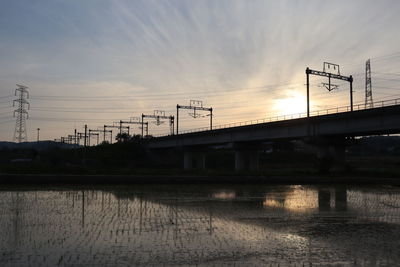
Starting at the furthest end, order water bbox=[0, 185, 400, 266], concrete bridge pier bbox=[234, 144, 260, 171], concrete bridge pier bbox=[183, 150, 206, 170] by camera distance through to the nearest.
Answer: concrete bridge pier bbox=[183, 150, 206, 170] < concrete bridge pier bbox=[234, 144, 260, 171] < water bbox=[0, 185, 400, 266]

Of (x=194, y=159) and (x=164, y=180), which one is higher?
A: (x=194, y=159)

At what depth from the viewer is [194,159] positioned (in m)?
93.8

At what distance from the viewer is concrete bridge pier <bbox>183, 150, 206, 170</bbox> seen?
298ft

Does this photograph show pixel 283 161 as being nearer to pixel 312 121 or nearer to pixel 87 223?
pixel 312 121

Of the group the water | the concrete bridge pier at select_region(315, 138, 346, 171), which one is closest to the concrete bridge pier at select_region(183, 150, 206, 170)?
the concrete bridge pier at select_region(315, 138, 346, 171)

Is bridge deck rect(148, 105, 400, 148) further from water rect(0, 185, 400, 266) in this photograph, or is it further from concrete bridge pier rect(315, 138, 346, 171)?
water rect(0, 185, 400, 266)


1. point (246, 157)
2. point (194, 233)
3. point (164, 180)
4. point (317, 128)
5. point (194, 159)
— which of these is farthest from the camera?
point (194, 159)

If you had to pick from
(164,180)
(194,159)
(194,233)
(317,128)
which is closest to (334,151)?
(317,128)

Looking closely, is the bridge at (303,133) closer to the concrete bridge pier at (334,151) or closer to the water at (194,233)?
the concrete bridge pier at (334,151)

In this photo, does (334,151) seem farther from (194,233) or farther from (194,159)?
(194,233)

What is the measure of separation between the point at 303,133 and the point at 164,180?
26612 millimetres

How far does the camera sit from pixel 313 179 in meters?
41.9

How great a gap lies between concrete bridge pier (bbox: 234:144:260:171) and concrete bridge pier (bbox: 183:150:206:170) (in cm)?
1862

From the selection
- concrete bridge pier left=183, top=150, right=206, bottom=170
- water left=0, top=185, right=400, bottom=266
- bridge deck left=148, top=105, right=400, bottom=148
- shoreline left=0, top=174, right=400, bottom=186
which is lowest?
water left=0, top=185, right=400, bottom=266
